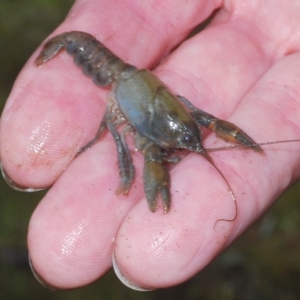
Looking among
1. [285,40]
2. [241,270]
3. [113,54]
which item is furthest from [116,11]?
[241,270]

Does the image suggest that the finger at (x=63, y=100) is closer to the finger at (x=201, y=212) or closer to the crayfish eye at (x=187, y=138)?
the crayfish eye at (x=187, y=138)

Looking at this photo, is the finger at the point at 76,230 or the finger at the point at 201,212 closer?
the finger at the point at 201,212

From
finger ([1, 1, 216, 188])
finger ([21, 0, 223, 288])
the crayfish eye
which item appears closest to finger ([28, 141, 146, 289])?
finger ([21, 0, 223, 288])

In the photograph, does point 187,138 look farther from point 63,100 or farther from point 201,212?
point 63,100

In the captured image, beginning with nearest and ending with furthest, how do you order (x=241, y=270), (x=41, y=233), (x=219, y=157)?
(x=41, y=233) < (x=219, y=157) < (x=241, y=270)

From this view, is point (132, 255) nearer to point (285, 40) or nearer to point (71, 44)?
point (71, 44)

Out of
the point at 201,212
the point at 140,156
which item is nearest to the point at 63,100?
the point at 140,156

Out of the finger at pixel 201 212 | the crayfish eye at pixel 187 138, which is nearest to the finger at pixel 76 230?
the finger at pixel 201 212
